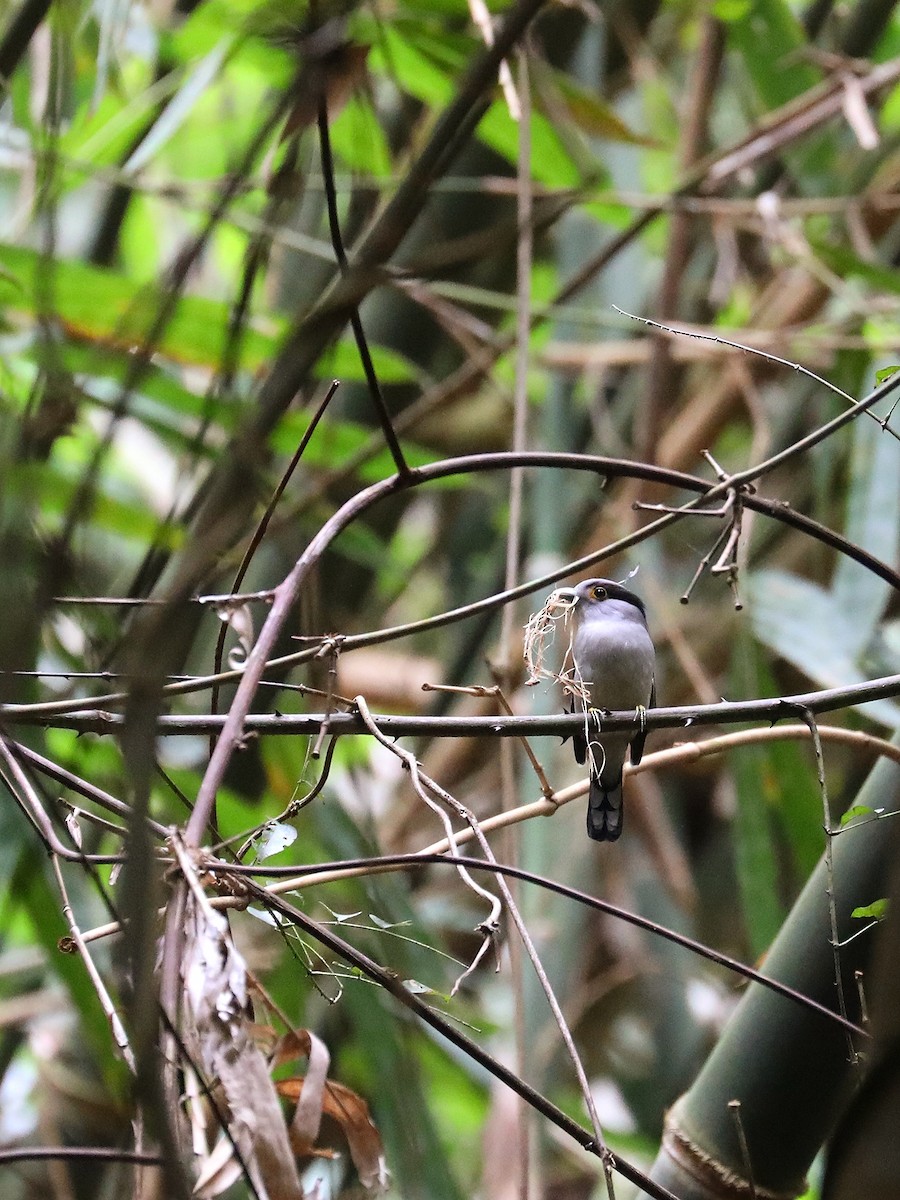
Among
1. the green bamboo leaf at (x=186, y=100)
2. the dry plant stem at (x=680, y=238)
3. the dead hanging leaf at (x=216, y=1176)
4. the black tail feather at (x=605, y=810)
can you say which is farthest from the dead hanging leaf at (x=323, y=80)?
the dry plant stem at (x=680, y=238)

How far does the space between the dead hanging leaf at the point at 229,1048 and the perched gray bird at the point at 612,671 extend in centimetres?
137

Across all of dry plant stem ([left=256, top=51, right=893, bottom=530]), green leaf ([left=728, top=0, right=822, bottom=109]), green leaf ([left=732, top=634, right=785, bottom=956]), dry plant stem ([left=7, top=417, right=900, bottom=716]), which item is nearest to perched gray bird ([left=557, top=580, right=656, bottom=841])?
green leaf ([left=732, top=634, right=785, bottom=956])

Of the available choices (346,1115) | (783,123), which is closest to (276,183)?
(346,1115)

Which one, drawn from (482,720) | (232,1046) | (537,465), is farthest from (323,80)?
(232,1046)

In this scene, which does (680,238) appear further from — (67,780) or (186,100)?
(67,780)

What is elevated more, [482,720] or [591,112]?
[591,112]

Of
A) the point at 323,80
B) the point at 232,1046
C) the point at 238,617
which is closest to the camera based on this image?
the point at 323,80

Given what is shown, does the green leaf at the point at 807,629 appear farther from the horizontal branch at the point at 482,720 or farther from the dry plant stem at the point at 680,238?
the horizontal branch at the point at 482,720

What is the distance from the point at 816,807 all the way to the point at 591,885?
139 centimetres

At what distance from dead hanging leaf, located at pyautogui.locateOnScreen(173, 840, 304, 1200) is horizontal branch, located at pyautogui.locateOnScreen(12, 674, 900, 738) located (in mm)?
286

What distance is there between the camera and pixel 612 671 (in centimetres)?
257

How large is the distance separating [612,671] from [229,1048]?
1.68 metres

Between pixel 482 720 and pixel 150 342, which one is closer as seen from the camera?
pixel 150 342

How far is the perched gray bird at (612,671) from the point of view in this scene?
2.44 m
